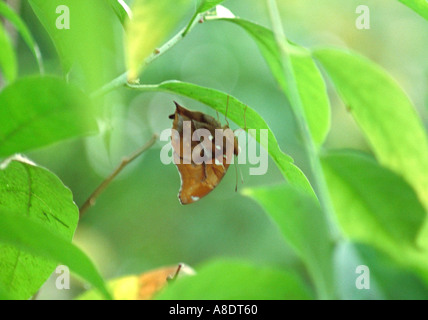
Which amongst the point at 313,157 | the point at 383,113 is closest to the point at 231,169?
the point at 383,113

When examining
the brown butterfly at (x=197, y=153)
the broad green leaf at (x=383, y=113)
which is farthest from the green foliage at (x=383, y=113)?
the brown butterfly at (x=197, y=153)

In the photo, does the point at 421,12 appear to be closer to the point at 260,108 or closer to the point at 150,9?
the point at 150,9

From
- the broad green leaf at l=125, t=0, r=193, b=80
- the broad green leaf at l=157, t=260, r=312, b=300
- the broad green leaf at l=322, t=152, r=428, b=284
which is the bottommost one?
the broad green leaf at l=157, t=260, r=312, b=300

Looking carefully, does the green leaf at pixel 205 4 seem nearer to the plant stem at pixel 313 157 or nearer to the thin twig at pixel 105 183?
the plant stem at pixel 313 157

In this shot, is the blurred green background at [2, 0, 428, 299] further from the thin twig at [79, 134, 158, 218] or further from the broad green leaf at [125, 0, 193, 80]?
the broad green leaf at [125, 0, 193, 80]

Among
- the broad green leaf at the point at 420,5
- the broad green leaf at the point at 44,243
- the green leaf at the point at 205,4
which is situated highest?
the green leaf at the point at 205,4

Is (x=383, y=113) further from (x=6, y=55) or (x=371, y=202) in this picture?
(x=6, y=55)

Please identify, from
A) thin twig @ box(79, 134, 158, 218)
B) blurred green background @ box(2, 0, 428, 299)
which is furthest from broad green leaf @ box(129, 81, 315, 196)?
blurred green background @ box(2, 0, 428, 299)

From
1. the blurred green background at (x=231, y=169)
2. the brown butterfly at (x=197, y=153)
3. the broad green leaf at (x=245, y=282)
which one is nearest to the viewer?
the broad green leaf at (x=245, y=282)
